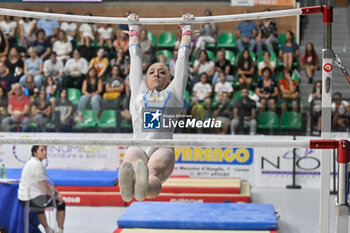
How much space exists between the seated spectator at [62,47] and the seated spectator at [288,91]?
254cm

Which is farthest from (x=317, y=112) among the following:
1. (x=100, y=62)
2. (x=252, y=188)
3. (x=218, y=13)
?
(x=100, y=62)

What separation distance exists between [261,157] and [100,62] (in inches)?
156

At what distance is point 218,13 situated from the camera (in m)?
5.96

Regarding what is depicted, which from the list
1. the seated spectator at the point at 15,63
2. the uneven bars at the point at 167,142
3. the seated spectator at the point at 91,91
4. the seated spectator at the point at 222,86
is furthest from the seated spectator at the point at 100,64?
the uneven bars at the point at 167,142

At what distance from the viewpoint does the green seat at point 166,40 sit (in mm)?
6188

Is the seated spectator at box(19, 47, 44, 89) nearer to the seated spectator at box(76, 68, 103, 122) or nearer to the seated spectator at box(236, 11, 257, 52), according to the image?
the seated spectator at box(76, 68, 103, 122)

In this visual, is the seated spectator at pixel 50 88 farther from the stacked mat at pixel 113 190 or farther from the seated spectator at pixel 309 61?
the seated spectator at pixel 309 61

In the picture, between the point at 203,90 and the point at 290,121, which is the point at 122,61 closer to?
the point at 203,90

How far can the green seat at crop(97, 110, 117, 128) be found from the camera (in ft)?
22.8

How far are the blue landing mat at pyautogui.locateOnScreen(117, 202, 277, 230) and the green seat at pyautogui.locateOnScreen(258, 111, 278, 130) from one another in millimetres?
1045

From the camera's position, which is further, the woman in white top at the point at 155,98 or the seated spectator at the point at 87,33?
the seated spectator at the point at 87,33

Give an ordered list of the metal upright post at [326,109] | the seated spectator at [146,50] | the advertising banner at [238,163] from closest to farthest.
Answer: the metal upright post at [326,109] → the seated spectator at [146,50] → the advertising banner at [238,163]

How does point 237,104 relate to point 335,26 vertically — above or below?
below

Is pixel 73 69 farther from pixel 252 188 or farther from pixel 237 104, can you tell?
pixel 252 188
